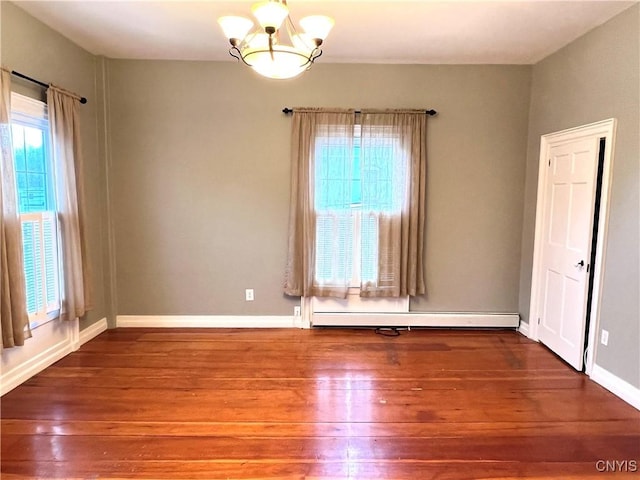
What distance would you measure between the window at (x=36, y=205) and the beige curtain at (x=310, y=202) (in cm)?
203

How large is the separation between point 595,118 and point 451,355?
2206mm

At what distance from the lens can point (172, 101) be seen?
3.98 m

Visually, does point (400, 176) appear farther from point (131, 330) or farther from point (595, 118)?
point (131, 330)

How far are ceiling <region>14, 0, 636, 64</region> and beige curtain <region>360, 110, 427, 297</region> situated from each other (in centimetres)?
65

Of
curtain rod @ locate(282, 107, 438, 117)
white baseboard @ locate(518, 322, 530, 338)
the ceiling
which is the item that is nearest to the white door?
white baseboard @ locate(518, 322, 530, 338)

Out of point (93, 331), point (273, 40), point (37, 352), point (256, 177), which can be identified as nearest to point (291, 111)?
point (256, 177)

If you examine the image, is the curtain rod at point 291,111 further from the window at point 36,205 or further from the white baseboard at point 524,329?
the white baseboard at point 524,329

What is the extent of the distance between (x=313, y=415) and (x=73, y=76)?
3438 mm

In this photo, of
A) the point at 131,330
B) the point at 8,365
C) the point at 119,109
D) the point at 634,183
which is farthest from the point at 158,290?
the point at 634,183

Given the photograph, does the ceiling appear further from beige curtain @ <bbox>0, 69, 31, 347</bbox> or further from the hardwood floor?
the hardwood floor

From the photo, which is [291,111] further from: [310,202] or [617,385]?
[617,385]

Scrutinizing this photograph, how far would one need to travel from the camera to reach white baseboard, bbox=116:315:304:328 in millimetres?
4211

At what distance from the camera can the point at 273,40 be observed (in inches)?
76.6

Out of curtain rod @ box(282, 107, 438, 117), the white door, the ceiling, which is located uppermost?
the ceiling
